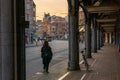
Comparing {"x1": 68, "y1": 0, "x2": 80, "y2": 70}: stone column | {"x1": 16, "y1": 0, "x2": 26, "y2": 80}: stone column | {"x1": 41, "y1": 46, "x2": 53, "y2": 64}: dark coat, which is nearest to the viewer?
{"x1": 16, "y1": 0, "x2": 26, "y2": 80}: stone column

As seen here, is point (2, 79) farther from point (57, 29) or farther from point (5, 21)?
point (57, 29)

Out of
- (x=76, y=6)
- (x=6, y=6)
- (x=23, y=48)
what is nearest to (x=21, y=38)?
(x=23, y=48)

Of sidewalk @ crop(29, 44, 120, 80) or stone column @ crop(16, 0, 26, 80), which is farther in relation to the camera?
sidewalk @ crop(29, 44, 120, 80)

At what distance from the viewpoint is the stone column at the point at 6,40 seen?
895cm

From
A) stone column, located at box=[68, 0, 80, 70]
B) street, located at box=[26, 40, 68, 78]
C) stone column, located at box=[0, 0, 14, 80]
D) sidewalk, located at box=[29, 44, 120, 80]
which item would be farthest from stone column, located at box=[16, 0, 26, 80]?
stone column, located at box=[68, 0, 80, 70]

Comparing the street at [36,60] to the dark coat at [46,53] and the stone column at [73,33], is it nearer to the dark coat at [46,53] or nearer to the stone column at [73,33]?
the dark coat at [46,53]

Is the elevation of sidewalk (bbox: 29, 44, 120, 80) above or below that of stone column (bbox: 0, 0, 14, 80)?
below

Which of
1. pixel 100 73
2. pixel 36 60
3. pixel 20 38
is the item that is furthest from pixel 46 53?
pixel 36 60

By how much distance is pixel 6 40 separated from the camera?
8.99m

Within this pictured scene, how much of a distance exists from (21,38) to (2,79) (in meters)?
1.14

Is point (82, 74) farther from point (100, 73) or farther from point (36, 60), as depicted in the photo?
point (36, 60)

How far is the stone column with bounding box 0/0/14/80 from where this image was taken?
8.95 metres

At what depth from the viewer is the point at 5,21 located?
29.3ft

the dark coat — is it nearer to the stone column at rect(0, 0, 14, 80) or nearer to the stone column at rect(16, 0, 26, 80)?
the stone column at rect(16, 0, 26, 80)
